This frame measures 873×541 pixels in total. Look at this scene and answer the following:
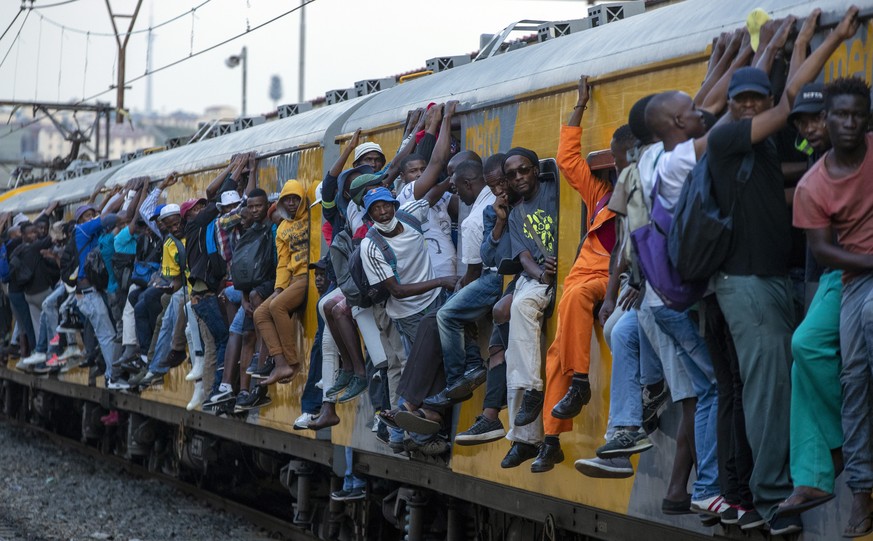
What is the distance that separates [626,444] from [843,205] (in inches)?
60.4

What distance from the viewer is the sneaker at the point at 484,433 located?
7238 millimetres

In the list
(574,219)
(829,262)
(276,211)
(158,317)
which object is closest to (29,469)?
(158,317)

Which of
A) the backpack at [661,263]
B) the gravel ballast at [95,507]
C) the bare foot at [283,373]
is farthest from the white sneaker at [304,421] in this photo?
the backpack at [661,263]

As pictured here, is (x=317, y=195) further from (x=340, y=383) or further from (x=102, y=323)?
(x=102, y=323)

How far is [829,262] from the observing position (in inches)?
186

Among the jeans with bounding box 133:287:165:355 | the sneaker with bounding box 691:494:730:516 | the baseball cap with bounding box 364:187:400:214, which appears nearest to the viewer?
the sneaker with bounding box 691:494:730:516

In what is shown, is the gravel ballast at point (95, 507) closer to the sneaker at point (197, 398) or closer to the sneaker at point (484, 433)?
the sneaker at point (197, 398)

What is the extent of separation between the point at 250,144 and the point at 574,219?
242 inches

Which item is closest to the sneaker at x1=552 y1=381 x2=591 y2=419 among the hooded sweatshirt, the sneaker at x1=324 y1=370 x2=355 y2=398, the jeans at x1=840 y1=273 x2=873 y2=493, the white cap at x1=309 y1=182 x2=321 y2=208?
the jeans at x1=840 y1=273 x2=873 y2=493

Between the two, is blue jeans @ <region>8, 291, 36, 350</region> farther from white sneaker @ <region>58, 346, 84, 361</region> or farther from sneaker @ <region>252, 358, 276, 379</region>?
sneaker @ <region>252, 358, 276, 379</region>

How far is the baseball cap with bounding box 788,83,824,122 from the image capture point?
4.72 metres

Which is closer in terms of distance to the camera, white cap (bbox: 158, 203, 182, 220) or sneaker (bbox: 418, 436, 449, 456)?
sneaker (bbox: 418, 436, 449, 456)

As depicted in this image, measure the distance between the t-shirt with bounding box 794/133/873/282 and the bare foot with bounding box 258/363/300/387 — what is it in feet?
20.8

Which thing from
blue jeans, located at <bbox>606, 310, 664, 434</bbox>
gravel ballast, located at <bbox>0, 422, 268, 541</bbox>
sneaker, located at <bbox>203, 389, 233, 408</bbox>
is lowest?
gravel ballast, located at <bbox>0, 422, 268, 541</bbox>
